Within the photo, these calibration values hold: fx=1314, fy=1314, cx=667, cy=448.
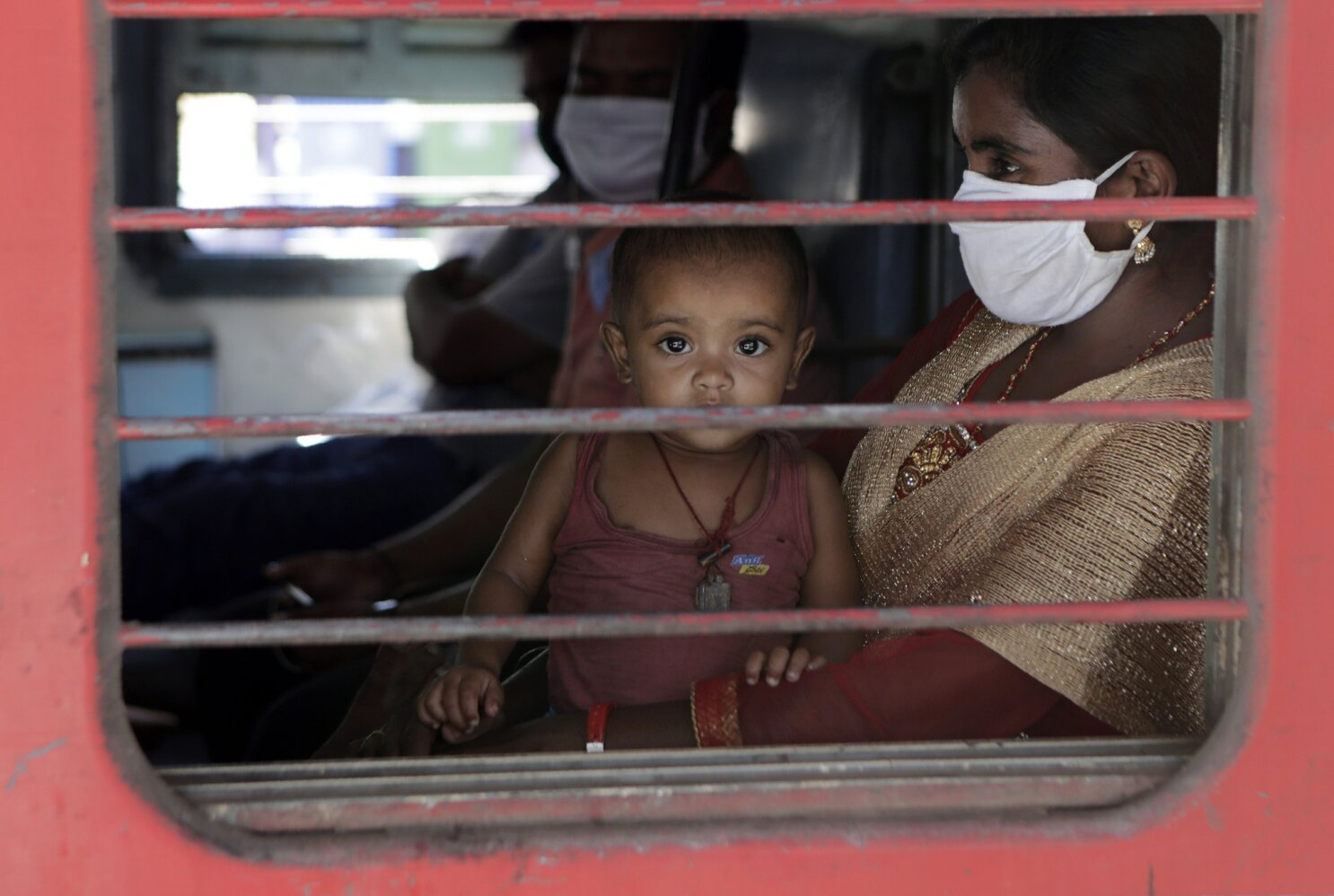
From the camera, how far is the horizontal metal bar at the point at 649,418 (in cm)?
87

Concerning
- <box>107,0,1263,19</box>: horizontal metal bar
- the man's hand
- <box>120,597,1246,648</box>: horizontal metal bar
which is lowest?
the man's hand

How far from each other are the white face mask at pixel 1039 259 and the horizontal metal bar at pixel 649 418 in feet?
1.39


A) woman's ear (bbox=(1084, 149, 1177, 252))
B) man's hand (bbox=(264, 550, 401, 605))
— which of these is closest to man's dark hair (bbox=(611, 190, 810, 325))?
woman's ear (bbox=(1084, 149, 1177, 252))

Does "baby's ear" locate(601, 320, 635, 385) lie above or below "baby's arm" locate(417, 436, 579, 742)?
above

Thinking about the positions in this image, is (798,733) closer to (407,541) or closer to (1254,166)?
(1254,166)

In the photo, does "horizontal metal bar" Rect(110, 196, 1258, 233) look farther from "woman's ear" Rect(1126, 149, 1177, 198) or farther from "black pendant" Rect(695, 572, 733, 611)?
"black pendant" Rect(695, 572, 733, 611)

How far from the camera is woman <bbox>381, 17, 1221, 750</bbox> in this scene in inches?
45.8

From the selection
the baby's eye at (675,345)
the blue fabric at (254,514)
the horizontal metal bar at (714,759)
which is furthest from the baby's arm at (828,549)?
the blue fabric at (254,514)

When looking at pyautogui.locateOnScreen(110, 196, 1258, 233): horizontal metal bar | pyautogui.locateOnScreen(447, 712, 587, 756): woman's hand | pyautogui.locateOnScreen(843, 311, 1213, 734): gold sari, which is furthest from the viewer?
pyautogui.locateOnScreen(447, 712, 587, 756): woman's hand

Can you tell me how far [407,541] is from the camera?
2459 mm

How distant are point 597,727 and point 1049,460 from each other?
515 mm

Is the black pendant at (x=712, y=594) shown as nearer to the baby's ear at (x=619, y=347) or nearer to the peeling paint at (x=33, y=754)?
the baby's ear at (x=619, y=347)

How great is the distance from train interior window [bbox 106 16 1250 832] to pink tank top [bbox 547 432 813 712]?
4cm

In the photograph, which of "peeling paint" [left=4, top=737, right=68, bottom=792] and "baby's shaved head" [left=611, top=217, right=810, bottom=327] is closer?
"peeling paint" [left=4, top=737, right=68, bottom=792]
